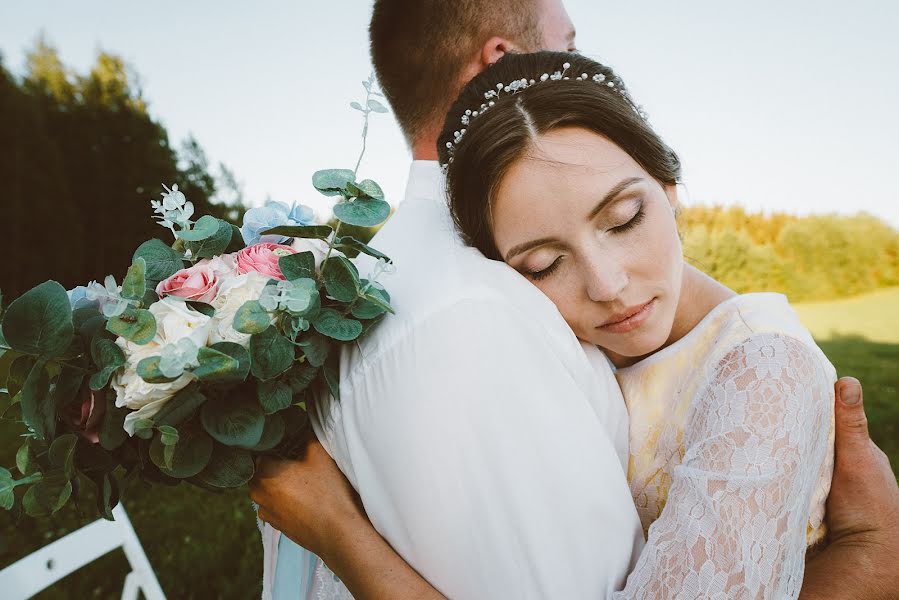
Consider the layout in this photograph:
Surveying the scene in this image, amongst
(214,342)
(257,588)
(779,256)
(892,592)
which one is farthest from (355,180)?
(779,256)

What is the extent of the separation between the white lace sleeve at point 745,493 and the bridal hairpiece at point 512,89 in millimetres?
1000

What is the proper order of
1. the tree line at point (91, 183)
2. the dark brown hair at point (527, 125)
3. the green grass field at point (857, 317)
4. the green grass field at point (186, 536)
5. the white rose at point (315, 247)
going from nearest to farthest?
the white rose at point (315, 247) < the dark brown hair at point (527, 125) < the green grass field at point (186, 536) < the tree line at point (91, 183) < the green grass field at point (857, 317)

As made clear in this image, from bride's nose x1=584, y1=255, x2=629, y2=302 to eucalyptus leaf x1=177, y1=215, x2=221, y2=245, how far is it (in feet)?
3.22

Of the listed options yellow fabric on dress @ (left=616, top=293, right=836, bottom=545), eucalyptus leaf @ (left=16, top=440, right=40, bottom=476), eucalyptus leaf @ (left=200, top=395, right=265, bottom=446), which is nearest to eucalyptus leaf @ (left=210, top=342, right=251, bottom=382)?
eucalyptus leaf @ (left=200, top=395, right=265, bottom=446)

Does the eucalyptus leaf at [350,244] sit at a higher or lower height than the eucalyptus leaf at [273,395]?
higher

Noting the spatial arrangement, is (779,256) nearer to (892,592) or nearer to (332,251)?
(892,592)

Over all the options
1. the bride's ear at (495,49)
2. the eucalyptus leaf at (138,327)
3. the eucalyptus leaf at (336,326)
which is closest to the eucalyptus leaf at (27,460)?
the eucalyptus leaf at (138,327)

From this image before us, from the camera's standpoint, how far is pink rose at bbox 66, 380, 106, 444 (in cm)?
144

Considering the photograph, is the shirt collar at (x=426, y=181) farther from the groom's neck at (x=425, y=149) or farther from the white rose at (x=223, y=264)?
the white rose at (x=223, y=264)

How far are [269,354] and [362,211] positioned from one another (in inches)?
15.8

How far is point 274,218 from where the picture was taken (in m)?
1.66

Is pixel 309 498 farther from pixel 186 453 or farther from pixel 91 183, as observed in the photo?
pixel 91 183

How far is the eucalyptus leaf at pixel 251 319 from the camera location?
1.31 meters

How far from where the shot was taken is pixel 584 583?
1.33 metres
